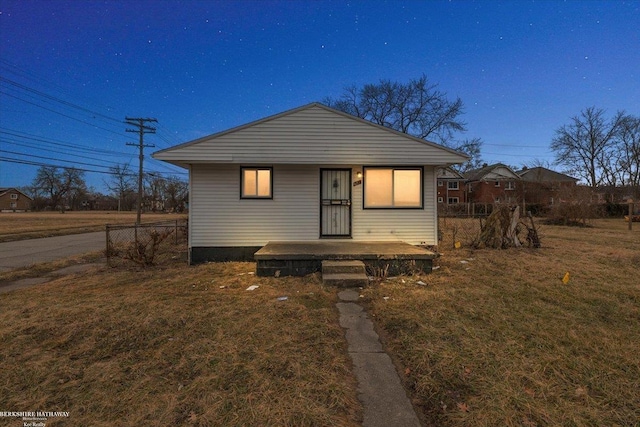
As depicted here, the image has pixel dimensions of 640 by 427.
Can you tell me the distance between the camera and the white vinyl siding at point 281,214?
750 centimetres

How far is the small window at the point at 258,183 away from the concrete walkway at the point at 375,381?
471cm

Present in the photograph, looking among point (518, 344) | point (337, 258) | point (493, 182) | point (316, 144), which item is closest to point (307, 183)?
point (316, 144)

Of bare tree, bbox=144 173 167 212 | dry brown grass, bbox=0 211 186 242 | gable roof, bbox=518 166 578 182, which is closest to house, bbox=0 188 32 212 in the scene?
bare tree, bbox=144 173 167 212

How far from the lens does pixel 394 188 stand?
26.0 feet

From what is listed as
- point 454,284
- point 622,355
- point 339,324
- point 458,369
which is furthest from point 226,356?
point 454,284

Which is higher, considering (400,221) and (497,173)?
(497,173)

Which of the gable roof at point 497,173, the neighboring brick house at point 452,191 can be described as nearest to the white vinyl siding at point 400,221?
the neighboring brick house at point 452,191

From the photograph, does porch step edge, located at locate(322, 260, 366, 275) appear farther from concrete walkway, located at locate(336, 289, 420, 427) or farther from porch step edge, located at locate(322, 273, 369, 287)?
concrete walkway, located at locate(336, 289, 420, 427)

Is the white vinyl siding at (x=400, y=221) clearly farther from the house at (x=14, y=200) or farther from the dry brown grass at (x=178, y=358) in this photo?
the house at (x=14, y=200)

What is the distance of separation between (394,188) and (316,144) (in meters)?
2.48

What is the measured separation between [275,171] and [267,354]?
218 inches

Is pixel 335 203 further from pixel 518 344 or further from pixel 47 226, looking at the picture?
pixel 47 226

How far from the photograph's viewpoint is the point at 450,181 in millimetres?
41438

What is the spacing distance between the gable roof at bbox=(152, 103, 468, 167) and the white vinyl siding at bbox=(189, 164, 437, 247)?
0.50 metres
